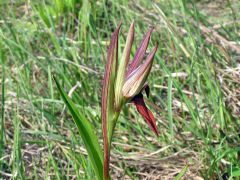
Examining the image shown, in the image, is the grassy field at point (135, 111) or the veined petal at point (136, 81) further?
the grassy field at point (135, 111)

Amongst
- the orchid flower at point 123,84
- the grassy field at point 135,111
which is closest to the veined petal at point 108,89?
the orchid flower at point 123,84

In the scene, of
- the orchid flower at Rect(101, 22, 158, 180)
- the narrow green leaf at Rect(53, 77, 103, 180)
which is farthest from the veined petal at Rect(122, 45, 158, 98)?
the narrow green leaf at Rect(53, 77, 103, 180)

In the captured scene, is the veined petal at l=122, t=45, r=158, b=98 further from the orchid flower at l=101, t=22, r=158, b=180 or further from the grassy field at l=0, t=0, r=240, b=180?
the grassy field at l=0, t=0, r=240, b=180

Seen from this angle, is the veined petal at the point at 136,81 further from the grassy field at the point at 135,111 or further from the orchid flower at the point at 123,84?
the grassy field at the point at 135,111

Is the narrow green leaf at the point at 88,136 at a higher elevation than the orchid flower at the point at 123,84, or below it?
below

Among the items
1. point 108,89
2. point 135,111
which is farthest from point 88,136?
point 135,111

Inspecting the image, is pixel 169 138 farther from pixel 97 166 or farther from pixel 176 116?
pixel 97 166
